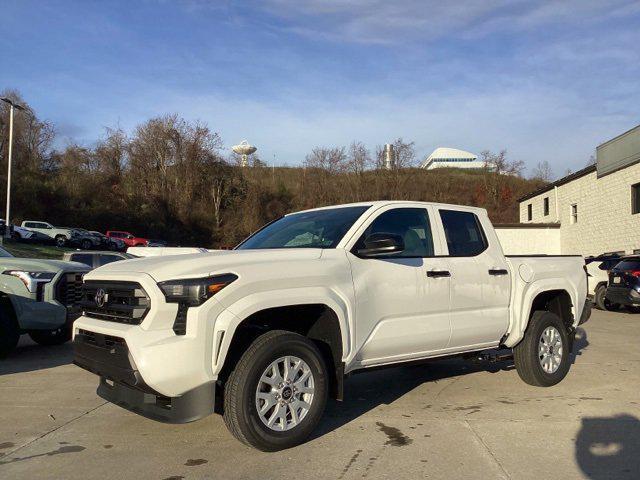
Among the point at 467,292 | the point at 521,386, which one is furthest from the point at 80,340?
the point at 521,386

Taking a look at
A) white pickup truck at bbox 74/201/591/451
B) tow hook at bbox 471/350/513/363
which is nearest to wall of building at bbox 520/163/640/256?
tow hook at bbox 471/350/513/363

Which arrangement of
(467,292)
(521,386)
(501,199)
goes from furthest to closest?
1. (501,199)
2. (521,386)
3. (467,292)

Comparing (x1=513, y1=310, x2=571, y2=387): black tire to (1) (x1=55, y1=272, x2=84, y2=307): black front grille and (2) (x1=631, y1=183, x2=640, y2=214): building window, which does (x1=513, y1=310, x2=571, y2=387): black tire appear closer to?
(1) (x1=55, y1=272, x2=84, y2=307): black front grille

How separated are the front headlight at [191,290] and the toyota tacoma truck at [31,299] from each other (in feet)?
14.6

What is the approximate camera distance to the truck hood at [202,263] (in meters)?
4.20

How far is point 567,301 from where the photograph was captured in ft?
23.5

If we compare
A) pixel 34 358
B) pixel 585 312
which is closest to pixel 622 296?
pixel 585 312

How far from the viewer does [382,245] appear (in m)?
4.83

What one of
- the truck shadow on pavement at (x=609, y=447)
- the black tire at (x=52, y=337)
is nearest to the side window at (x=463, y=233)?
the truck shadow on pavement at (x=609, y=447)

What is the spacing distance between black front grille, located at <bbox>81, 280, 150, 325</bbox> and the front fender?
594mm

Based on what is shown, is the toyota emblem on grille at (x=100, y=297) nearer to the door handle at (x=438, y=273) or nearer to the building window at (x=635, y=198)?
the door handle at (x=438, y=273)

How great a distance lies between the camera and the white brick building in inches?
981

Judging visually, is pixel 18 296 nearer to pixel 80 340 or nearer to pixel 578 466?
pixel 80 340

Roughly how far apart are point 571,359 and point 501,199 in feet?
223
